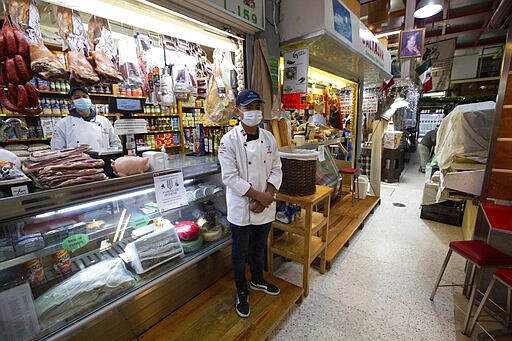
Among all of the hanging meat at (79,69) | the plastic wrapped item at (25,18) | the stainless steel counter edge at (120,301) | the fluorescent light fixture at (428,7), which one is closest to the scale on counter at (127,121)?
the hanging meat at (79,69)

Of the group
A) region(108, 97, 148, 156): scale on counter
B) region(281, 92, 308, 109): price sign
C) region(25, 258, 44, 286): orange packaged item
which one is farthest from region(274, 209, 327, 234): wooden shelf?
region(25, 258, 44, 286): orange packaged item

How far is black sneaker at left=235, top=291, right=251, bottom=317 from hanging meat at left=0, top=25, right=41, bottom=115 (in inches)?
80.7

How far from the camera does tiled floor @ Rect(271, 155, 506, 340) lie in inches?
78.4

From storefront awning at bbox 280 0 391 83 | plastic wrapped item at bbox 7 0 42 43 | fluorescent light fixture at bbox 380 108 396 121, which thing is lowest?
fluorescent light fixture at bbox 380 108 396 121

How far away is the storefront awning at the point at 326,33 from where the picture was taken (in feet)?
7.62

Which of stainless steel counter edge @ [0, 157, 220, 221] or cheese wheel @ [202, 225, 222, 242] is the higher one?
stainless steel counter edge @ [0, 157, 220, 221]

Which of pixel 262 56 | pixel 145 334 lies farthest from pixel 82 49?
pixel 145 334

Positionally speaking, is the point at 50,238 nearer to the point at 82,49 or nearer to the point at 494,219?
the point at 82,49

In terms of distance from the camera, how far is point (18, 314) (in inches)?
52.7

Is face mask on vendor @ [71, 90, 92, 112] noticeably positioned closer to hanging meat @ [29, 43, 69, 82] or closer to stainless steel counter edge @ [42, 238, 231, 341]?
hanging meat @ [29, 43, 69, 82]

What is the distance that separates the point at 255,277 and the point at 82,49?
2.36 meters

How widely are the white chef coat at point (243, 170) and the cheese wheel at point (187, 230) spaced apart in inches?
→ 23.0

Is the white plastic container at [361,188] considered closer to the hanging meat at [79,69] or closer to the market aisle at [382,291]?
the market aisle at [382,291]

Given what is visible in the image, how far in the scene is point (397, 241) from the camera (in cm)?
353
